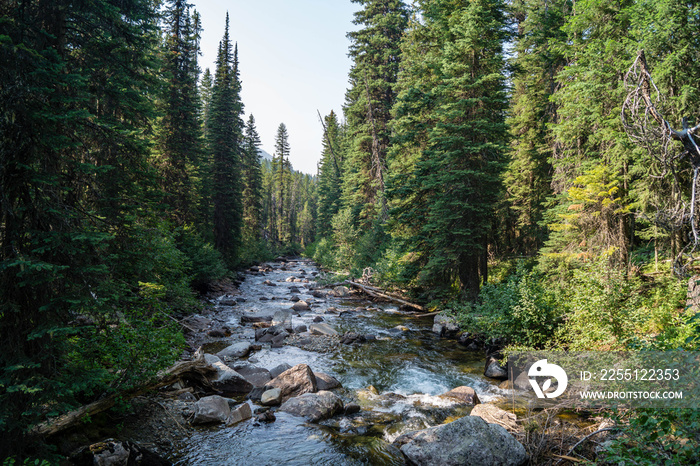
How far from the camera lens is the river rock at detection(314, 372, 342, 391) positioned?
911 centimetres


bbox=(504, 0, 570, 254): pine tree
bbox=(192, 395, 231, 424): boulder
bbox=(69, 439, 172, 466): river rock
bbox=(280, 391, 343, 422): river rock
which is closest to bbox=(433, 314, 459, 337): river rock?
bbox=(280, 391, 343, 422): river rock

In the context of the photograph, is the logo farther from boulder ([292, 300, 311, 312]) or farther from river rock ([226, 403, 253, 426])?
boulder ([292, 300, 311, 312])

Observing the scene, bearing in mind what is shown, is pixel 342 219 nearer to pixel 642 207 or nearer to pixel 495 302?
pixel 495 302

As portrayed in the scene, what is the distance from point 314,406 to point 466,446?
11.5ft

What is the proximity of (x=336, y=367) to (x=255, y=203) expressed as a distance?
32.2m

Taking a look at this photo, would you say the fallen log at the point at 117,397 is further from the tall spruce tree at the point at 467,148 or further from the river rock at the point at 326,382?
the tall spruce tree at the point at 467,148

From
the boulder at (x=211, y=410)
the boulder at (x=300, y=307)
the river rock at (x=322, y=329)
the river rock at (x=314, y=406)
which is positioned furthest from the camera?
the boulder at (x=300, y=307)

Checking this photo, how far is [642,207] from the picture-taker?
9.99 metres

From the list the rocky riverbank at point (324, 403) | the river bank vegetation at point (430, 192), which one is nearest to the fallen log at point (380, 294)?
the river bank vegetation at point (430, 192)

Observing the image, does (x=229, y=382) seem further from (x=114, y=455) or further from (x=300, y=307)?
(x=300, y=307)

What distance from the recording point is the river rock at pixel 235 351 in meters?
11.3

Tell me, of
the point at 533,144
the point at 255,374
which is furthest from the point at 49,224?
the point at 533,144

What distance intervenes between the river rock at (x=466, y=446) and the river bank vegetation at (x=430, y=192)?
1698mm

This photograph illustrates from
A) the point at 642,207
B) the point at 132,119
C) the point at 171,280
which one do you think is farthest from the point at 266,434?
the point at 642,207
